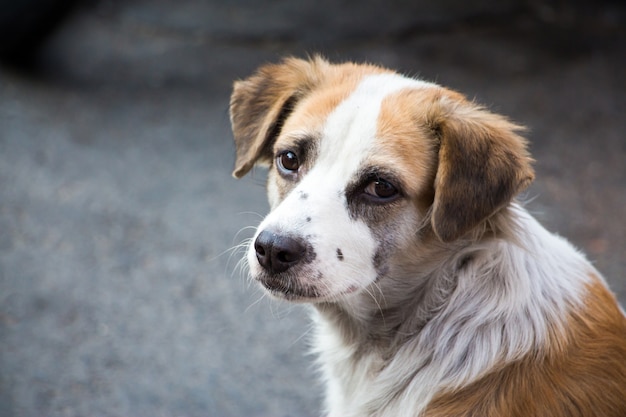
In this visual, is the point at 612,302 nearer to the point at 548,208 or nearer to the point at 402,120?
the point at 402,120

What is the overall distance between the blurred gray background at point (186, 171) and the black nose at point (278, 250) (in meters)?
1.45

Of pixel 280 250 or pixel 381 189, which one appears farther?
pixel 381 189

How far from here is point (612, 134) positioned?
667cm

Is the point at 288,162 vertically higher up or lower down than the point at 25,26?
higher up

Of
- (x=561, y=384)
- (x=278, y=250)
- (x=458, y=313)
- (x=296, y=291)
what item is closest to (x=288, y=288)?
(x=296, y=291)

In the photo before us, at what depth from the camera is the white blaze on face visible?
102 inches

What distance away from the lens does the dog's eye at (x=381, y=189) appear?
→ 2.73 meters

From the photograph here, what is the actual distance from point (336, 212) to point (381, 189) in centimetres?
20

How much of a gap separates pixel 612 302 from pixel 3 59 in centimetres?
621

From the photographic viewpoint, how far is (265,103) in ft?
10.8

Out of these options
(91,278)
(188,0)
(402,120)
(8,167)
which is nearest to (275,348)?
(91,278)

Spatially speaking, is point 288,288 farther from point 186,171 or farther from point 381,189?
point 186,171

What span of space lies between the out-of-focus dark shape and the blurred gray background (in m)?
0.02

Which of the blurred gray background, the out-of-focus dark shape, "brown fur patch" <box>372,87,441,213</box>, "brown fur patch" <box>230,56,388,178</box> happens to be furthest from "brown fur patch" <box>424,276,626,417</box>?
the out-of-focus dark shape
